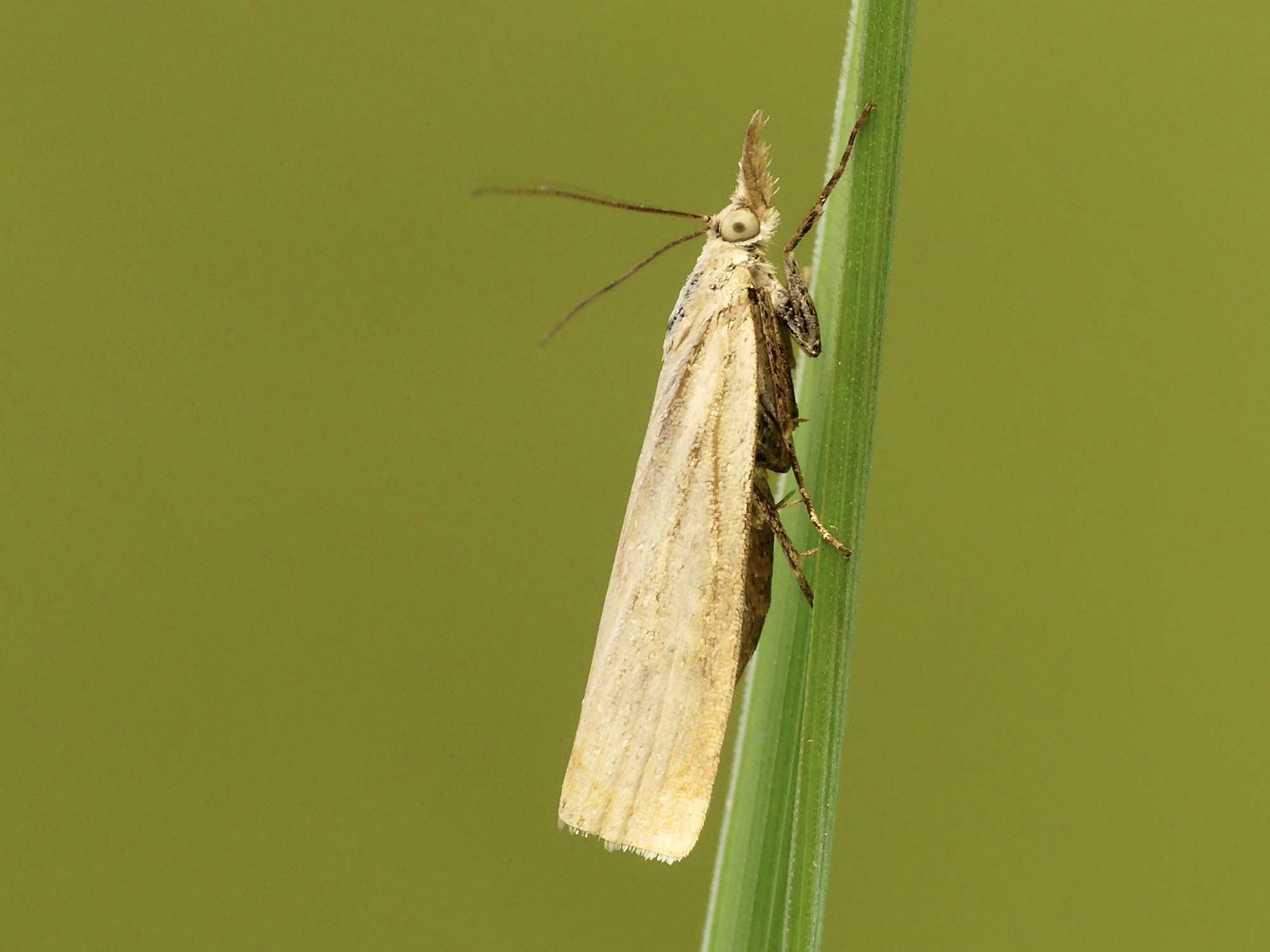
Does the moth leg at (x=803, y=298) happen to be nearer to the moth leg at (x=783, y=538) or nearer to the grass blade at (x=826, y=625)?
the grass blade at (x=826, y=625)

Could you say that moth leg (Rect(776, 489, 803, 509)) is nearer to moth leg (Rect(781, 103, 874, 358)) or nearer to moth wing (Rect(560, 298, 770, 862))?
moth wing (Rect(560, 298, 770, 862))

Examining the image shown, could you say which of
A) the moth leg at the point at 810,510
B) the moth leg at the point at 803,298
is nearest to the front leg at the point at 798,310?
the moth leg at the point at 803,298

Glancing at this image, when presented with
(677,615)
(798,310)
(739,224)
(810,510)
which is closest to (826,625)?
(810,510)

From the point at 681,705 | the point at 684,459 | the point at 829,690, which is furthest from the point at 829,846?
the point at 684,459

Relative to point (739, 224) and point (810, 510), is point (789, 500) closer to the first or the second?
point (810, 510)

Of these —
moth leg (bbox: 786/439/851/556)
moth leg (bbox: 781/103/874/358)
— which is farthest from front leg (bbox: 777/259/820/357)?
moth leg (bbox: 786/439/851/556)

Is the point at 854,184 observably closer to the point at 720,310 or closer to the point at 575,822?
the point at 720,310
